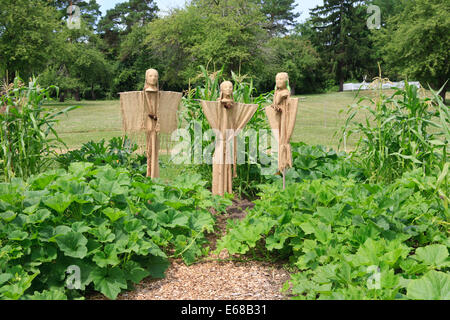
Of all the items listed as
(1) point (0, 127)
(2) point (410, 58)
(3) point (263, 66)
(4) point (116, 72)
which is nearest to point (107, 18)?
(4) point (116, 72)

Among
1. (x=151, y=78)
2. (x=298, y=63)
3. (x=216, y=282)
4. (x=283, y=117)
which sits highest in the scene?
(x=298, y=63)

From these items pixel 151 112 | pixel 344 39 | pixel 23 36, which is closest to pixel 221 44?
pixel 23 36

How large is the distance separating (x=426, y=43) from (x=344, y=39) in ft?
45.9

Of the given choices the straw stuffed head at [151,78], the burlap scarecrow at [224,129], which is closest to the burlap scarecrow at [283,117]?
the burlap scarecrow at [224,129]

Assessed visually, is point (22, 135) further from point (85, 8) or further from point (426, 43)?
point (85, 8)

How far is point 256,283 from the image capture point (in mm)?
2658

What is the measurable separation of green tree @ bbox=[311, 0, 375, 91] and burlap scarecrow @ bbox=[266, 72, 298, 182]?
3438 centimetres

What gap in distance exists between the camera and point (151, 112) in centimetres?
408

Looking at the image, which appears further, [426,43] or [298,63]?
[298,63]

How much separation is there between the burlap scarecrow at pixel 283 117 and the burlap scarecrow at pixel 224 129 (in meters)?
0.24

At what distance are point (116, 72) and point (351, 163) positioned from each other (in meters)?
33.9

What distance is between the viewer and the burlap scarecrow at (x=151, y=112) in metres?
4.03

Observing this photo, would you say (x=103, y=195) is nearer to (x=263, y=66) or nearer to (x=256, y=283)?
(x=256, y=283)

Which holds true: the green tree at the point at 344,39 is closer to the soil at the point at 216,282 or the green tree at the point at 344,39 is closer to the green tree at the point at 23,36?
the green tree at the point at 23,36
